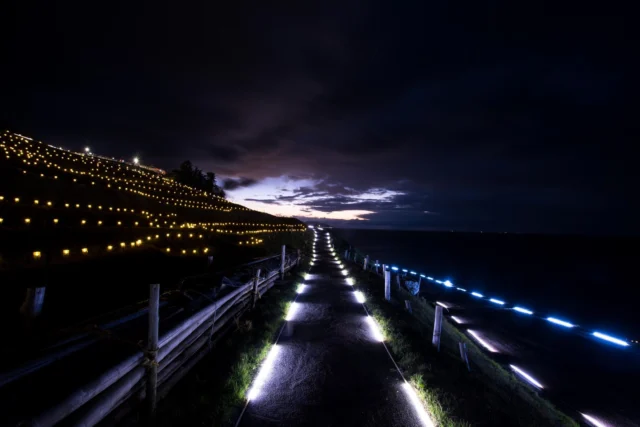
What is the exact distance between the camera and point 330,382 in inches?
245

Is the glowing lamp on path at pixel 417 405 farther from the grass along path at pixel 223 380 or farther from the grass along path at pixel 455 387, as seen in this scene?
the grass along path at pixel 223 380

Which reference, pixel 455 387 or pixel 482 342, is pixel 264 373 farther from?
pixel 482 342

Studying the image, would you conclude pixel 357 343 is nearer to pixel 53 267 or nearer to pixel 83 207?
pixel 53 267

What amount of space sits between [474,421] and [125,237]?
18.9 m

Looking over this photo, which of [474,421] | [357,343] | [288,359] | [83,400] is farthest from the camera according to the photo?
[357,343]

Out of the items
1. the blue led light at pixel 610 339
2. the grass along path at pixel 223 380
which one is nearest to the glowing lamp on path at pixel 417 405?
the grass along path at pixel 223 380

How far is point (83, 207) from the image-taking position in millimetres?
15500

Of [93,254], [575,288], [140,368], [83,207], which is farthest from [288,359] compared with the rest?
[575,288]

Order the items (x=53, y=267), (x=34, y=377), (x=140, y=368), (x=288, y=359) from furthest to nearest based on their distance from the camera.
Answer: (x=53, y=267), (x=288, y=359), (x=140, y=368), (x=34, y=377)

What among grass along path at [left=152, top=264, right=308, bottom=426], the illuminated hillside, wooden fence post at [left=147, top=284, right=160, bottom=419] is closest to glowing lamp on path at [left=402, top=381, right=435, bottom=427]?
grass along path at [left=152, top=264, right=308, bottom=426]

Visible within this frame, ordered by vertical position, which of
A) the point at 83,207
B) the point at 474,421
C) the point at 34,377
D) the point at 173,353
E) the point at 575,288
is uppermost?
the point at 83,207

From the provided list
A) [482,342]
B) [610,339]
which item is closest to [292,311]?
[610,339]

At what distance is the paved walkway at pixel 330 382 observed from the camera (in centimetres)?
506

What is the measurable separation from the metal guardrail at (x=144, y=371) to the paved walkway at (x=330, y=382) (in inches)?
80.5
